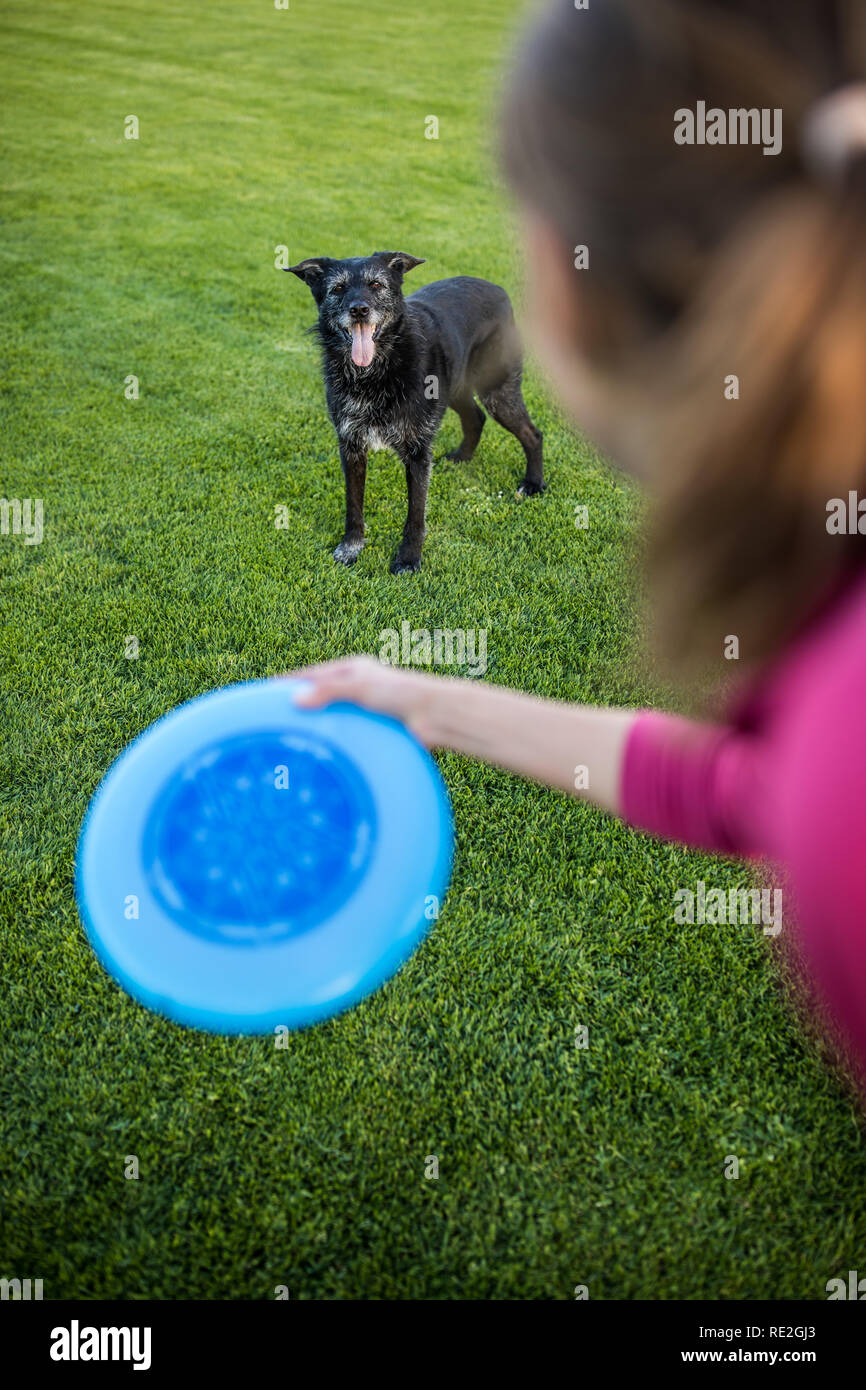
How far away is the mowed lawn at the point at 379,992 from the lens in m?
2.26

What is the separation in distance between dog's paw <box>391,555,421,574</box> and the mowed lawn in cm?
8

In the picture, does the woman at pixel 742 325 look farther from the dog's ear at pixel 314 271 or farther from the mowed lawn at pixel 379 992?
the dog's ear at pixel 314 271

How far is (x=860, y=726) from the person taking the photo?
763mm

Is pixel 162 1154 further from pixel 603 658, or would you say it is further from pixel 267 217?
pixel 267 217

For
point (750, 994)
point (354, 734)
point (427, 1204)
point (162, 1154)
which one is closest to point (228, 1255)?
point (162, 1154)

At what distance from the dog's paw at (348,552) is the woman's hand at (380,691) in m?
3.03

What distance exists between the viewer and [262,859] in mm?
1957

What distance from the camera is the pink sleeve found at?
104cm

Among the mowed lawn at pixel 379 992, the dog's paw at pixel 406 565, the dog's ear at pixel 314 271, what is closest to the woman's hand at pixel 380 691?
the mowed lawn at pixel 379 992

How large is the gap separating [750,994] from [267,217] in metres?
9.68

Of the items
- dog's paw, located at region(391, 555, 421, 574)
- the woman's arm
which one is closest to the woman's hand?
the woman's arm

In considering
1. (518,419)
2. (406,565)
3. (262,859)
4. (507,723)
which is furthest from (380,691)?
(518,419)

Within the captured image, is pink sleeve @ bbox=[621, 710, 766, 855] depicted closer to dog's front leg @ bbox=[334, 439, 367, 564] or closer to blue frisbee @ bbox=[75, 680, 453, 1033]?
blue frisbee @ bbox=[75, 680, 453, 1033]

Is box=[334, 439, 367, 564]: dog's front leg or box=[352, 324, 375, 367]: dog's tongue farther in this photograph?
box=[334, 439, 367, 564]: dog's front leg
